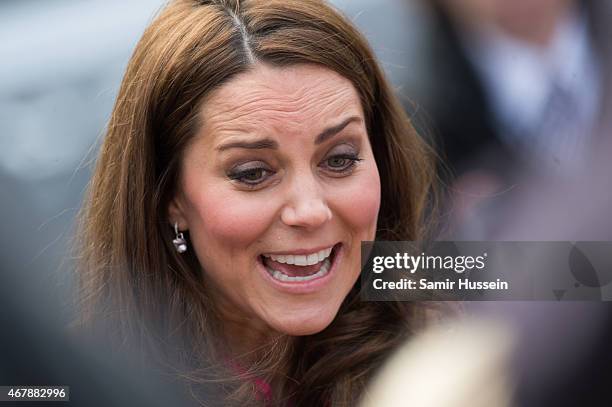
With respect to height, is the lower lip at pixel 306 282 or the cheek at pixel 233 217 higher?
the cheek at pixel 233 217

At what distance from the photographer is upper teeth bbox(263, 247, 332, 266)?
1556 mm

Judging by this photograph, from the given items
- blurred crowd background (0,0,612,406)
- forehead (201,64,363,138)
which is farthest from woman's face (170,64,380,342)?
blurred crowd background (0,0,612,406)

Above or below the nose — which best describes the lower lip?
below

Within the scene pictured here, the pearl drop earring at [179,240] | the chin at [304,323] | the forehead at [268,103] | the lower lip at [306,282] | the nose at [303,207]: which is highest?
the forehead at [268,103]

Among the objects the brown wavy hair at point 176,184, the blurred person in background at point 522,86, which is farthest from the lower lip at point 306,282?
the blurred person in background at point 522,86

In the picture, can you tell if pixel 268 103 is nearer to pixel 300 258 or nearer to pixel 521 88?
pixel 300 258

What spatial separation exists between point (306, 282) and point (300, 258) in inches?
2.3

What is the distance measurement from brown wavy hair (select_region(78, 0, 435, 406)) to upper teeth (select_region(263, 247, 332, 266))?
17cm

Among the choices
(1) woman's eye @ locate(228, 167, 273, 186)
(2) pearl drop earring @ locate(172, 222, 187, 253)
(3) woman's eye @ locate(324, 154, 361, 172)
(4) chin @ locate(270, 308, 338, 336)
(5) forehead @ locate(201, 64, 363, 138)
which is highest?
(5) forehead @ locate(201, 64, 363, 138)

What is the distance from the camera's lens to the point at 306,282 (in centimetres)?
159

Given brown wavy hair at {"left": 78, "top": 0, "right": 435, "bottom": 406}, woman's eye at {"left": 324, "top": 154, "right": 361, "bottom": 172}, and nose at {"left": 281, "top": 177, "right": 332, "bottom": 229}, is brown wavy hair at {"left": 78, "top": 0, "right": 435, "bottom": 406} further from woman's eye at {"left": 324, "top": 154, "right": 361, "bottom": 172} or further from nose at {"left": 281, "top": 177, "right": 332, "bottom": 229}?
nose at {"left": 281, "top": 177, "right": 332, "bottom": 229}

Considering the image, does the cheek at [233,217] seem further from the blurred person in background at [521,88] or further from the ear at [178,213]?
the blurred person in background at [521,88]

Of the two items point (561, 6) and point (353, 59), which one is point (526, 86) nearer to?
point (561, 6)

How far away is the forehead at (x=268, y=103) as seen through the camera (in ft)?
4.84
